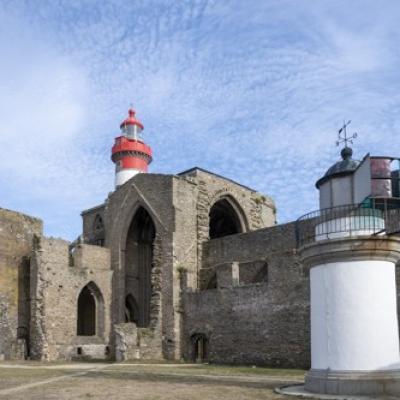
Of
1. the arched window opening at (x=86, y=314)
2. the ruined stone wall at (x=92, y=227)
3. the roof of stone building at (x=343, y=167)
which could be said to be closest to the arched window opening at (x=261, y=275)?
the arched window opening at (x=86, y=314)

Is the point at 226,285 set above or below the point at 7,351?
above

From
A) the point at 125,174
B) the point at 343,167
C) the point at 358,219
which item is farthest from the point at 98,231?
the point at 358,219

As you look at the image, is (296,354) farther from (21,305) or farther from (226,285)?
(21,305)

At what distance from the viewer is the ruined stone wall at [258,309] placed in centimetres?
2188

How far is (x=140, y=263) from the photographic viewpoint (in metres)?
34.1

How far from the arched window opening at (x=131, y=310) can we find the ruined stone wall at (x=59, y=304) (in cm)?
327

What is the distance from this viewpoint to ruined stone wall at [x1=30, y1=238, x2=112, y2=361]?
27359mm

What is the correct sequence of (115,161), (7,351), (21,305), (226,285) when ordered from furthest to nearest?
(115,161)
(21,305)
(7,351)
(226,285)

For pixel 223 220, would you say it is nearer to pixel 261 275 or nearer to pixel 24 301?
pixel 261 275

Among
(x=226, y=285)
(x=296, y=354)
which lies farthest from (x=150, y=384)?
(x=226, y=285)

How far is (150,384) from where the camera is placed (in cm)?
1238

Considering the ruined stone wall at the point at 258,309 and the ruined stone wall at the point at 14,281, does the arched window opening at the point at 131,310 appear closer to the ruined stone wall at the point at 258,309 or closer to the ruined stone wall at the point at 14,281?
the ruined stone wall at the point at 14,281

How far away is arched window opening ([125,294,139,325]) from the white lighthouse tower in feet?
78.3

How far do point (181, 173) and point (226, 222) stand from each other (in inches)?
203
